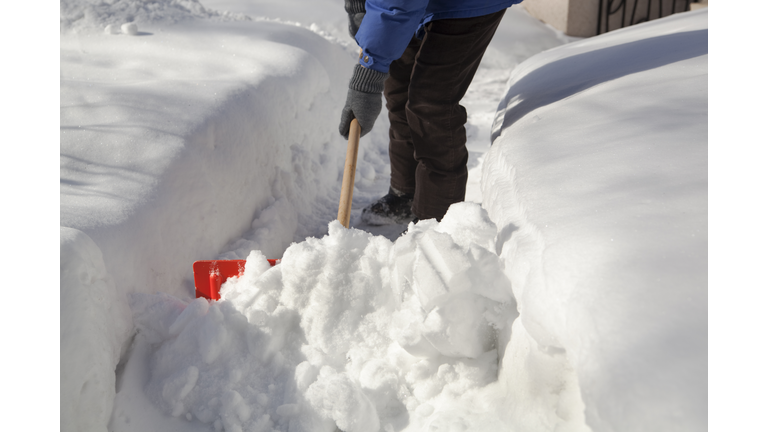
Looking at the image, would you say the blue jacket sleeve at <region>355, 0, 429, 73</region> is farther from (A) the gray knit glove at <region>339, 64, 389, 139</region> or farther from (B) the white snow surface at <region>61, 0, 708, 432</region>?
(B) the white snow surface at <region>61, 0, 708, 432</region>

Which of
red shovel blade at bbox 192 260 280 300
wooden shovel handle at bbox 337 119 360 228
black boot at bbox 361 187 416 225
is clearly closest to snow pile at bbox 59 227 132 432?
red shovel blade at bbox 192 260 280 300

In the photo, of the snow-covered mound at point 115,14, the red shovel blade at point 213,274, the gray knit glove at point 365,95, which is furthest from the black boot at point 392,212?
the snow-covered mound at point 115,14

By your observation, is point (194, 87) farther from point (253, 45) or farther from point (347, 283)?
point (347, 283)

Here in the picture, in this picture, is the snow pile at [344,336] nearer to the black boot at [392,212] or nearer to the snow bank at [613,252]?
the snow bank at [613,252]

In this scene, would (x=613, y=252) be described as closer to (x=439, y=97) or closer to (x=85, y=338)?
(x=85, y=338)

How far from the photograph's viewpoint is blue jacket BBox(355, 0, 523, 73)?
1.71m

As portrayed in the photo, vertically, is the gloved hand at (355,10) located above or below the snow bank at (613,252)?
above

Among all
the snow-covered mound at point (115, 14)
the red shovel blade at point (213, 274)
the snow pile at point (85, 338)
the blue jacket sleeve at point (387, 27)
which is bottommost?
the red shovel blade at point (213, 274)

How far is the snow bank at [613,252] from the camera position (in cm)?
72

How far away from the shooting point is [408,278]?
3.96 feet

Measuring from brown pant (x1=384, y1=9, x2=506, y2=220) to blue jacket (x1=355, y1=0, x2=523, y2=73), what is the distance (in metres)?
0.04

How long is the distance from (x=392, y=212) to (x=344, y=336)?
1368 mm

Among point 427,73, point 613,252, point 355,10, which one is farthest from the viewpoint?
point 355,10

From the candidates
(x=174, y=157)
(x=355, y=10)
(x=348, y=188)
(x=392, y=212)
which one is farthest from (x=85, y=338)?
(x=355, y=10)
